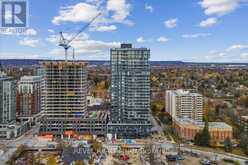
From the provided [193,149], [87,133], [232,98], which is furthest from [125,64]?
[232,98]

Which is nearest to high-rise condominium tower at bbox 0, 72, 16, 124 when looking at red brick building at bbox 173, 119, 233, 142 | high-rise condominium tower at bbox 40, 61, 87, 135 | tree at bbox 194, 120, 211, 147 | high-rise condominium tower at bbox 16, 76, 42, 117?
high-rise condominium tower at bbox 16, 76, 42, 117

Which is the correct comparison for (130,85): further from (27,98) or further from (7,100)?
(27,98)

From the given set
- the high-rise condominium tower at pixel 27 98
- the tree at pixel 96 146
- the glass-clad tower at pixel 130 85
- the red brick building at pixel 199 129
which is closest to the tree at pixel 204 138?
the red brick building at pixel 199 129

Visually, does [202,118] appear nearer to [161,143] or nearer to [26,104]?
[161,143]

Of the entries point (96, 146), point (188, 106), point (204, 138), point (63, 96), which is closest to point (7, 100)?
point (63, 96)

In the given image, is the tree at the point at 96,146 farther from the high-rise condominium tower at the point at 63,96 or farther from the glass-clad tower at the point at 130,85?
the high-rise condominium tower at the point at 63,96
